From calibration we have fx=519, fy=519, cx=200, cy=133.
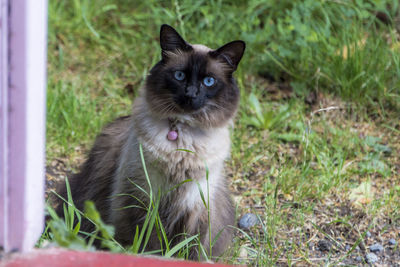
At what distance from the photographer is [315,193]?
2.92 metres

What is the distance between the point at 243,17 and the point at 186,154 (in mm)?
2161

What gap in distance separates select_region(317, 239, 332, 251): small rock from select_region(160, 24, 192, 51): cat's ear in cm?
118

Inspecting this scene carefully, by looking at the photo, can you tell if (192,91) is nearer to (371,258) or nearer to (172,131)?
(172,131)

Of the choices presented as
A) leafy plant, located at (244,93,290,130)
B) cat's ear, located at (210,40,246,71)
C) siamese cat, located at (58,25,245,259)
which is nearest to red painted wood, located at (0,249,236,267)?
siamese cat, located at (58,25,245,259)

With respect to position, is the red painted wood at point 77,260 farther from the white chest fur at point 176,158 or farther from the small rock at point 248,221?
the small rock at point 248,221

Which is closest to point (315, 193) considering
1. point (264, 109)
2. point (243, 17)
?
point (264, 109)

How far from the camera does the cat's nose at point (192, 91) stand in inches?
88.9

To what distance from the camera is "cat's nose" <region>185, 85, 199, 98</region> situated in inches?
88.9

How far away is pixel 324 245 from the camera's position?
103 inches

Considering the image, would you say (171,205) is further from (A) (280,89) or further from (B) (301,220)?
(A) (280,89)

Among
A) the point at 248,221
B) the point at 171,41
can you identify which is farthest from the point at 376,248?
the point at 171,41

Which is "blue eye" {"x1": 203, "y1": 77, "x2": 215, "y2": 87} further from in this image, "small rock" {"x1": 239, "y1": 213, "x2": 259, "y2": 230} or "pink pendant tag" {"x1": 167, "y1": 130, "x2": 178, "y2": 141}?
"small rock" {"x1": 239, "y1": 213, "x2": 259, "y2": 230}

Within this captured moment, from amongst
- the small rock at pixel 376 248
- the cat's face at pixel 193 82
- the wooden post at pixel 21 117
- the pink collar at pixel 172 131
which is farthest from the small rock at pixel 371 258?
the wooden post at pixel 21 117

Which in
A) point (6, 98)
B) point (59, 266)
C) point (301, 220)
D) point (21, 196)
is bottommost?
point (301, 220)
